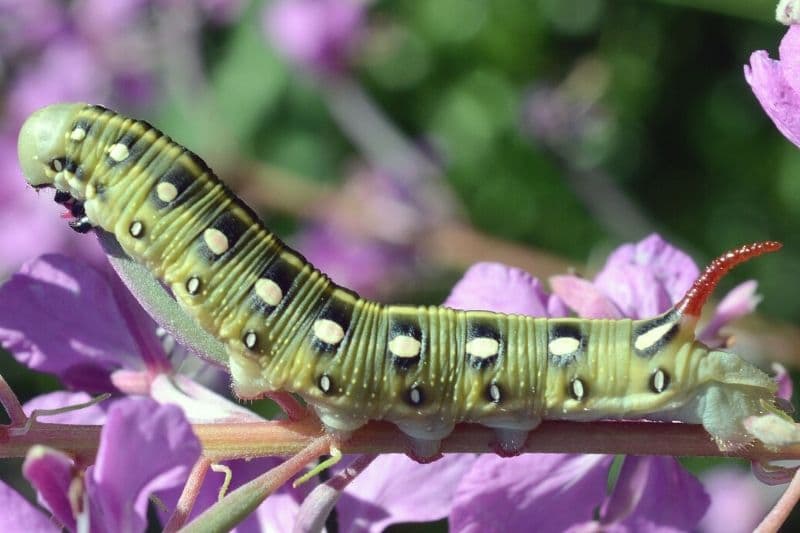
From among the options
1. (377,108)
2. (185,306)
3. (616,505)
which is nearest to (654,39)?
(377,108)

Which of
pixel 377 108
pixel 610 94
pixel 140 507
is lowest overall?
pixel 140 507

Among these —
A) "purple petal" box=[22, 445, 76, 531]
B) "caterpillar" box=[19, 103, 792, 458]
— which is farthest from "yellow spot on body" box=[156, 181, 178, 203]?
"purple petal" box=[22, 445, 76, 531]

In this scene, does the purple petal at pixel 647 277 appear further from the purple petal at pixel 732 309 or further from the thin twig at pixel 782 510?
the thin twig at pixel 782 510

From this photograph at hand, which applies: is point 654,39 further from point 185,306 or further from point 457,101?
point 185,306

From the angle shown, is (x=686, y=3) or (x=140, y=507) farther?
(x=686, y=3)

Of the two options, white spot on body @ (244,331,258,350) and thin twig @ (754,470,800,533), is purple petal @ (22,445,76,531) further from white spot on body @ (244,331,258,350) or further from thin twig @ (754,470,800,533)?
thin twig @ (754,470,800,533)

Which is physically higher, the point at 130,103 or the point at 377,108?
the point at 377,108

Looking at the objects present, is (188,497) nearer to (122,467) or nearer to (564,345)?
(122,467)

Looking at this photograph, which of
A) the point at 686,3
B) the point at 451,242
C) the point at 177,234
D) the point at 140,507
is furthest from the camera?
the point at 686,3
